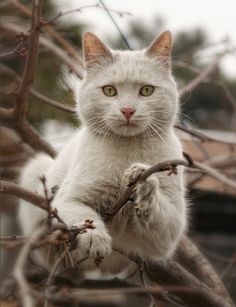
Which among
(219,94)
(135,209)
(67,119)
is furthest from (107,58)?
(219,94)

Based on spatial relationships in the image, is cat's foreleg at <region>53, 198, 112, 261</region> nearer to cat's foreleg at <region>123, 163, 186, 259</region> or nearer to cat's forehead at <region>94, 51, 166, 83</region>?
cat's foreleg at <region>123, 163, 186, 259</region>

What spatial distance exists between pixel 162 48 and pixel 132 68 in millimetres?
173

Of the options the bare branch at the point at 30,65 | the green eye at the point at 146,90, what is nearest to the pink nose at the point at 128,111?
the green eye at the point at 146,90

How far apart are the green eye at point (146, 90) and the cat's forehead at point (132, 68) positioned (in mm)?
28

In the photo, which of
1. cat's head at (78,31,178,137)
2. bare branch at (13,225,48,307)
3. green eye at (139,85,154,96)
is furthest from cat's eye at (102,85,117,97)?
bare branch at (13,225,48,307)

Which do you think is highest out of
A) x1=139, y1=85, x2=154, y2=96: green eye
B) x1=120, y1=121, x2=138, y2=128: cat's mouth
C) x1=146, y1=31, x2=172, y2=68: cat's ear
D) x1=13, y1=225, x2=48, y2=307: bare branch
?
x1=146, y1=31, x2=172, y2=68: cat's ear

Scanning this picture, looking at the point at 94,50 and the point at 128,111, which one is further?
the point at 94,50

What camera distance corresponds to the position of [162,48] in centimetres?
263

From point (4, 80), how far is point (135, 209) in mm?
3040

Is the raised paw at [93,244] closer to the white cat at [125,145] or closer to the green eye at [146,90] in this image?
the white cat at [125,145]

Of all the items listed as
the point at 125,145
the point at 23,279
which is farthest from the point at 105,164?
A: the point at 23,279

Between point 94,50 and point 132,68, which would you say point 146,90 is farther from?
point 94,50

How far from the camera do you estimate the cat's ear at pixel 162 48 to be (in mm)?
2617

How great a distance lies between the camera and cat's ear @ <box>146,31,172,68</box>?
2.62 metres
